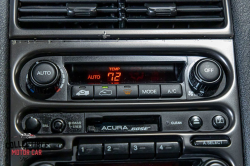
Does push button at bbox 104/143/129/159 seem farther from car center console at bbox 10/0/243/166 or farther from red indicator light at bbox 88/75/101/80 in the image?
red indicator light at bbox 88/75/101/80

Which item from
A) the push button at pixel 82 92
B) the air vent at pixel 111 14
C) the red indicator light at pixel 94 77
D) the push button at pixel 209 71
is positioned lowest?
the push button at pixel 82 92

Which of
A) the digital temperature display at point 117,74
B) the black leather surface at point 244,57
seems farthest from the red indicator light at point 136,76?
the black leather surface at point 244,57

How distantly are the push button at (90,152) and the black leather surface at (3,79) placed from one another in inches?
9.6

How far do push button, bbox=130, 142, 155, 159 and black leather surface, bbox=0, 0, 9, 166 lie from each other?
0.41 meters

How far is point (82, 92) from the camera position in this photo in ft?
3.37

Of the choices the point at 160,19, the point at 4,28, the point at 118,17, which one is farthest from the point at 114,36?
the point at 4,28

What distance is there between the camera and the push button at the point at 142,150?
3.25 feet

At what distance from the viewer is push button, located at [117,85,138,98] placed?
3.38 ft

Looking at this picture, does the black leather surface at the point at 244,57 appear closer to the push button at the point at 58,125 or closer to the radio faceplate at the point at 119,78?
the radio faceplate at the point at 119,78

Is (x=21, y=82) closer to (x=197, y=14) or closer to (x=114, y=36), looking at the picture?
(x=114, y=36)

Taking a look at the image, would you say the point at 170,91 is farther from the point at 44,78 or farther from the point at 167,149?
the point at 44,78

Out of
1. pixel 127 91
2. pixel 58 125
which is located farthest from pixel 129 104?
pixel 58 125

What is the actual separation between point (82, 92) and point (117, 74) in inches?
5.5

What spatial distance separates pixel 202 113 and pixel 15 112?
64cm
